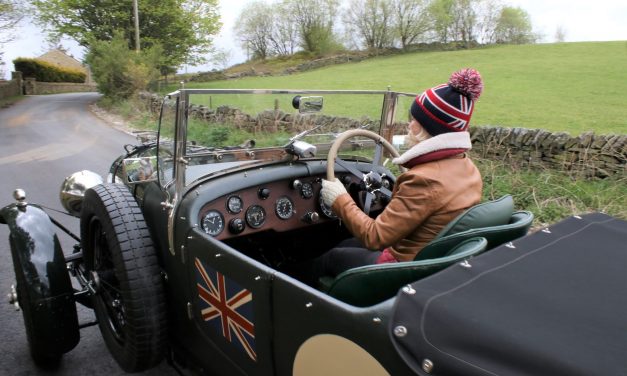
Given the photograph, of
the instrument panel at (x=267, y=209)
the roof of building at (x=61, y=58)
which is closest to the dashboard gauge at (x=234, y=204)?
the instrument panel at (x=267, y=209)

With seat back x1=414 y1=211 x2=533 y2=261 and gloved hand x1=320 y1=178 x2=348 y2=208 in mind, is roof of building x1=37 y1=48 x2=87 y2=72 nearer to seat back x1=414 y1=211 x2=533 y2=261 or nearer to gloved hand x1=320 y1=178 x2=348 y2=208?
gloved hand x1=320 y1=178 x2=348 y2=208

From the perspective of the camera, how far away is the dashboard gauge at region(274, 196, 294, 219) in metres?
2.81

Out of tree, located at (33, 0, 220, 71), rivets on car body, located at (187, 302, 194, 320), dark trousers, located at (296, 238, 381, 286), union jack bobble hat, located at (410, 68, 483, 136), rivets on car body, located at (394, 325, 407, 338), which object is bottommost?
rivets on car body, located at (187, 302, 194, 320)

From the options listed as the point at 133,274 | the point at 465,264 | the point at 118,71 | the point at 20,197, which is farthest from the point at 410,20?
the point at 465,264

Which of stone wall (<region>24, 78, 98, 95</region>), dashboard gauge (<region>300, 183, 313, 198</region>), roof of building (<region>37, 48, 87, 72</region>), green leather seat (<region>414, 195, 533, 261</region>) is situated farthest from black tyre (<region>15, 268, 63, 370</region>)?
roof of building (<region>37, 48, 87, 72</region>)

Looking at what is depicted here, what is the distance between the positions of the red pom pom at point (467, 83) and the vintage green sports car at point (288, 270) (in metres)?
A: 0.51

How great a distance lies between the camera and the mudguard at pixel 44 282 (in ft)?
8.32

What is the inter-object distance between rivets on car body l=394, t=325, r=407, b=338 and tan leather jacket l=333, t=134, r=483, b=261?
2.73 ft

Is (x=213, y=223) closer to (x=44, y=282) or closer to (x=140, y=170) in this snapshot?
(x=140, y=170)

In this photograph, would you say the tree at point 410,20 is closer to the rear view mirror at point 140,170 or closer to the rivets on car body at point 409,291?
the rear view mirror at point 140,170

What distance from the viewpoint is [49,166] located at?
938 cm

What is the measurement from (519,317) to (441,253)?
2.12 ft

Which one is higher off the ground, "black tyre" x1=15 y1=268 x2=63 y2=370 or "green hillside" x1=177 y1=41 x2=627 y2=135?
"green hillside" x1=177 y1=41 x2=627 y2=135

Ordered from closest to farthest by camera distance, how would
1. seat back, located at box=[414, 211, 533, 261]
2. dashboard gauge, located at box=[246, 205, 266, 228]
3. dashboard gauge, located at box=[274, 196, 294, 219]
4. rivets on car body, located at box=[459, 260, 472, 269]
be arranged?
rivets on car body, located at box=[459, 260, 472, 269], seat back, located at box=[414, 211, 533, 261], dashboard gauge, located at box=[246, 205, 266, 228], dashboard gauge, located at box=[274, 196, 294, 219]
